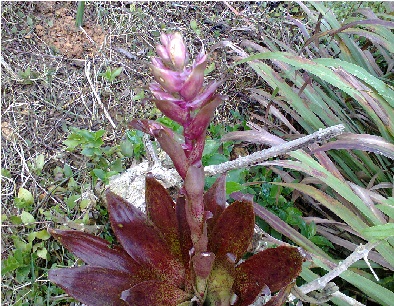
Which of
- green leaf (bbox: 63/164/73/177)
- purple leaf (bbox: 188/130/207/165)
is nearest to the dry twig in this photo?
purple leaf (bbox: 188/130/207/165)

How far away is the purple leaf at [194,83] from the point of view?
0.87 m

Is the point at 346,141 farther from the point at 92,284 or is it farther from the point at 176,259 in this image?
the point at 92,284

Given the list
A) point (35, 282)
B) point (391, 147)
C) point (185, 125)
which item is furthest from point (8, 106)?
point (391, 147)

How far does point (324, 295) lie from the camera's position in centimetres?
138

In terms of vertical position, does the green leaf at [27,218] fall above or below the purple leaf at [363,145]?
below

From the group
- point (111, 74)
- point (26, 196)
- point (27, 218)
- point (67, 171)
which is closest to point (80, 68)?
point (111, 74)

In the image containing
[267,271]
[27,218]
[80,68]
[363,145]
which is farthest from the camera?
[80,68]

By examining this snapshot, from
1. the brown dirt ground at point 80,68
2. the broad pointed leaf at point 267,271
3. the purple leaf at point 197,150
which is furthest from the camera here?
the brown dirt ground at point 80,68

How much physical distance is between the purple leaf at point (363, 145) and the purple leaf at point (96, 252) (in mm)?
958

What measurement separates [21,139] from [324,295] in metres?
1.71

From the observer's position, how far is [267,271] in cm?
125

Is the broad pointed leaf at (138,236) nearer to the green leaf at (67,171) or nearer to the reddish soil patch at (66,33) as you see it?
the green leaf at (67,171)

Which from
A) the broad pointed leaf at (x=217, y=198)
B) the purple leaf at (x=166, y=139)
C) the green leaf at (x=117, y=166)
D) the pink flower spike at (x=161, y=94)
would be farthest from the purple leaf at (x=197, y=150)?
the green leaf at (x=117, y=166)

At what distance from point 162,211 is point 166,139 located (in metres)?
0.46
